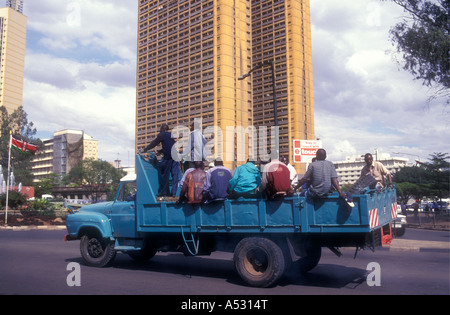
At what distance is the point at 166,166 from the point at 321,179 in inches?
142

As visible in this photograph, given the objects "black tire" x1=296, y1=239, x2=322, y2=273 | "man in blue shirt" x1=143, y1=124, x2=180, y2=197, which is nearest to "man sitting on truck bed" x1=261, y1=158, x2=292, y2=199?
"black tire" x1=296, y1=239, x2=322, y2=273

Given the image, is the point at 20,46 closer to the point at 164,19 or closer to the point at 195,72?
the point at 164,19

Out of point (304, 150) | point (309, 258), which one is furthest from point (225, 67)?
point (309, 258)

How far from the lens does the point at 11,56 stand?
415ft

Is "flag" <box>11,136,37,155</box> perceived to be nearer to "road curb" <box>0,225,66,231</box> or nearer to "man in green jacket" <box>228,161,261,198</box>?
"road curb" <box>0,225,66,231</box>

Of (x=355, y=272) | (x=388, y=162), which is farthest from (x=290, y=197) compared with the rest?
(x=388, y=162)

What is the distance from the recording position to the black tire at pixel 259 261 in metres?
6.02

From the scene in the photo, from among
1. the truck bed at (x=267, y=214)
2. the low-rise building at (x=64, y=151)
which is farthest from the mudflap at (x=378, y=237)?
the low-rise building at (x=64, y=151)

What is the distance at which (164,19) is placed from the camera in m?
93.9

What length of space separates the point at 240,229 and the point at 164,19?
315 feet

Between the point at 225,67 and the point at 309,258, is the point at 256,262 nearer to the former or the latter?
the point at 309,258

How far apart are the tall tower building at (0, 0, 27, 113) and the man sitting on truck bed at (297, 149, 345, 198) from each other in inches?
5354

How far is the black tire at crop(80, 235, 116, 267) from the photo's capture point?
8156 mm

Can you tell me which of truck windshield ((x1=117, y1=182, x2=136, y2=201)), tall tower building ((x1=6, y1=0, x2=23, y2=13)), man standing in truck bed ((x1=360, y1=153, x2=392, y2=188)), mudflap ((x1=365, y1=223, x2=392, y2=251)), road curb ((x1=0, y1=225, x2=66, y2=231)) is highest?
tall tower building ((x1=6, y1=0, x2=23, y2=13))
